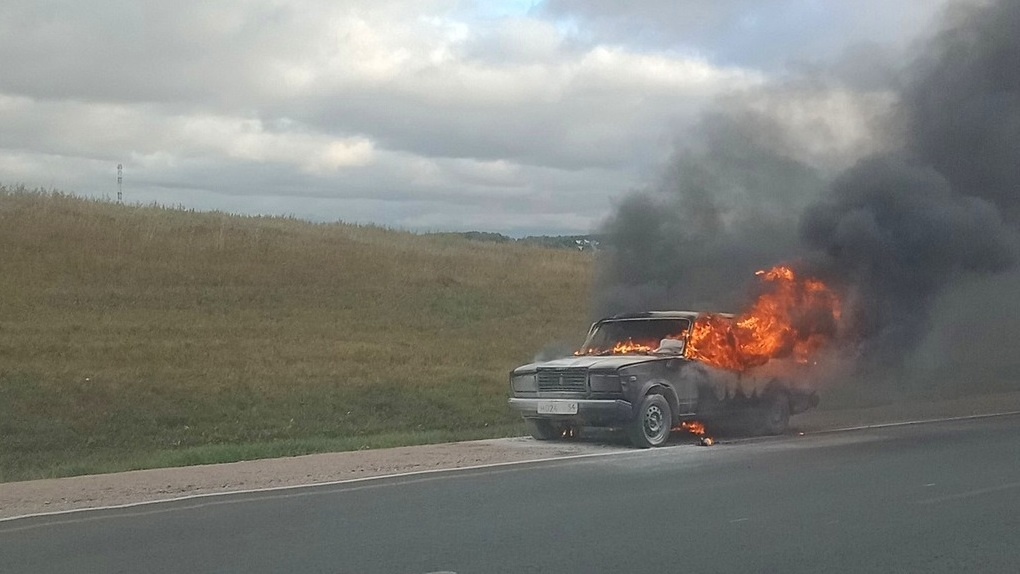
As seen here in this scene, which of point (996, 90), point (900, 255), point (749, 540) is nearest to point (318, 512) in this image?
point (749, 540)

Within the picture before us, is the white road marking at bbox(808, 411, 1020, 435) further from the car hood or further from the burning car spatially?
the car hood

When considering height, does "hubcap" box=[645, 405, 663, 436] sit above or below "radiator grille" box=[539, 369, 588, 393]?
below

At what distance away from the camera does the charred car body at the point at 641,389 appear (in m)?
12.8

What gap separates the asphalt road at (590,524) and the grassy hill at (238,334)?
14.8ft

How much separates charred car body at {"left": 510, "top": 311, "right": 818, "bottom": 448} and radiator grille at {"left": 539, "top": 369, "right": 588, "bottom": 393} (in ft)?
0.04

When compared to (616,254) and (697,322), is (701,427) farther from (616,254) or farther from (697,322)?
(616,254)

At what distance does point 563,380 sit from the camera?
13172 millimetres

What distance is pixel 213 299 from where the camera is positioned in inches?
1131

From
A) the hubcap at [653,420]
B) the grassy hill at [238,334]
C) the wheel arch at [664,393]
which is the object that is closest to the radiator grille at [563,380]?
the wheel arch at [664,393]

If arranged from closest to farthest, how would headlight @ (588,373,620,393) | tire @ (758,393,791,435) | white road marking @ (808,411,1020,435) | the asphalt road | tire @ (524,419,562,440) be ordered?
the asphalt road < headlight @ (588,373,620,393) < tire @ (524,419,562,440) < tire @ (758,393,791,435) < white road marking @ (808,411,1020,435)

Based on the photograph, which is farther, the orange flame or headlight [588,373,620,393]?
the orange flame

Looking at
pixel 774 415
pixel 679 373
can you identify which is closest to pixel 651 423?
pixel 679 373

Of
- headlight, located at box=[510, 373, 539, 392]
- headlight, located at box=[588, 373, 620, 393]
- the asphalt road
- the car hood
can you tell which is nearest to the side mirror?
the car hood

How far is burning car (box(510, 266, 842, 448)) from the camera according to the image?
12.9m
